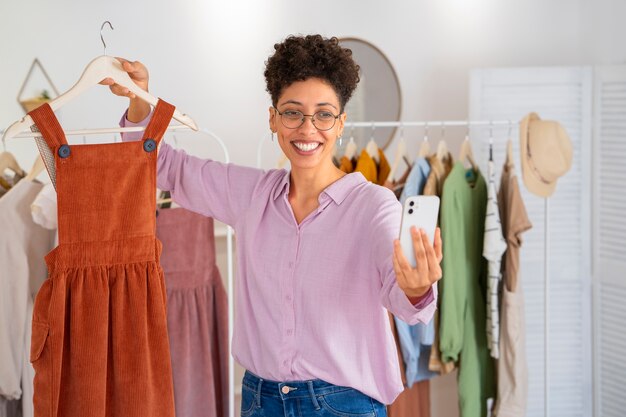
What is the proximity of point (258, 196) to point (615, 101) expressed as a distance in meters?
1.91

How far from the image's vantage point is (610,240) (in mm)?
3057

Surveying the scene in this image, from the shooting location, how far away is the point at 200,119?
3176 millimetres

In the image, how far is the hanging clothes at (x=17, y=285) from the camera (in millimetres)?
2232

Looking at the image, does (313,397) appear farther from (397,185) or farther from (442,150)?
(442,150)

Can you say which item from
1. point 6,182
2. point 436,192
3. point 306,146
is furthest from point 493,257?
point 6,182

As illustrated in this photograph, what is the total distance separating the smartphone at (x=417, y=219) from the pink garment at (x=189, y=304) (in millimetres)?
1206

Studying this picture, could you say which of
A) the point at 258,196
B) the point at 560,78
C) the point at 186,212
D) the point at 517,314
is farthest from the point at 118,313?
the point at 560,78

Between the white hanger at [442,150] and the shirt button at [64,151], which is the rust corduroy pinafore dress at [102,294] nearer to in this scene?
the shirt button at [64,151]

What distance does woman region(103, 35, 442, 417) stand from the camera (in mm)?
1554

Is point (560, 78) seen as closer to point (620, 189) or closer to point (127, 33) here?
point (620, 189)

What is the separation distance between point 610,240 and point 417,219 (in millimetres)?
2039

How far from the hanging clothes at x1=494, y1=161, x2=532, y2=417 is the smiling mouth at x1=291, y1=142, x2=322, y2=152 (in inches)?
46.4

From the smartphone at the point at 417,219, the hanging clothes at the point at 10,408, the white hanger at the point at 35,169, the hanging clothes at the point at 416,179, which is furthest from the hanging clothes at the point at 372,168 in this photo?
the hanging clothes at the point at 10,408

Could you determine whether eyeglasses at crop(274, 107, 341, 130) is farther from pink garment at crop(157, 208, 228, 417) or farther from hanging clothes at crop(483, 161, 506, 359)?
hanging clothes at crop(483, 161, 506, 359)
